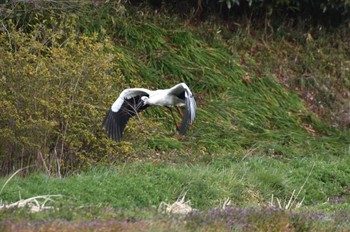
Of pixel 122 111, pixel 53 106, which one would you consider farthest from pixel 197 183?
pixel 53 106

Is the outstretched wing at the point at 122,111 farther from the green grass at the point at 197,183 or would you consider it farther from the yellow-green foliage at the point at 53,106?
the green grass at the point at 197,183

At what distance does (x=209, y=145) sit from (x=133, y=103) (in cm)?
273

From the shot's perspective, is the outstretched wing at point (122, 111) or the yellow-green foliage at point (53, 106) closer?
the yellow-green foliage at point (53, 106)

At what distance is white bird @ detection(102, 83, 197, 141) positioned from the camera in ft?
36.1

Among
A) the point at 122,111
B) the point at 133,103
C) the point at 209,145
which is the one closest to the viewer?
the point at 122,111

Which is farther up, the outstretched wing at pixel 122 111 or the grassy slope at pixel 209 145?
the outstretched wing at pixel 122 111

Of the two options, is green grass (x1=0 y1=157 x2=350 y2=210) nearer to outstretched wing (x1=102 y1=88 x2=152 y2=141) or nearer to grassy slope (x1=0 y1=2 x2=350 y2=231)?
grassy slope (x1=0 y1=2 x2=350 y2=231)

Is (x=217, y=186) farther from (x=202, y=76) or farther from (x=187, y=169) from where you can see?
(x=202, y=76)

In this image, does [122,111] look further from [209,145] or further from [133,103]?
[209,145]

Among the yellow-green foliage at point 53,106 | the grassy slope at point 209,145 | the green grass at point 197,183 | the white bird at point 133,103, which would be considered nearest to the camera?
the green grass at point 197,183

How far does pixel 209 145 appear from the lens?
13852 mm

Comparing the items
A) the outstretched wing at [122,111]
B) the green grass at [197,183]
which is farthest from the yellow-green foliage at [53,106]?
the green grass at [197,183]

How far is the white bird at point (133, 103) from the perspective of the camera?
36.1 feet

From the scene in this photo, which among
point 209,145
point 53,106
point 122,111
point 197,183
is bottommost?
point 209,145
